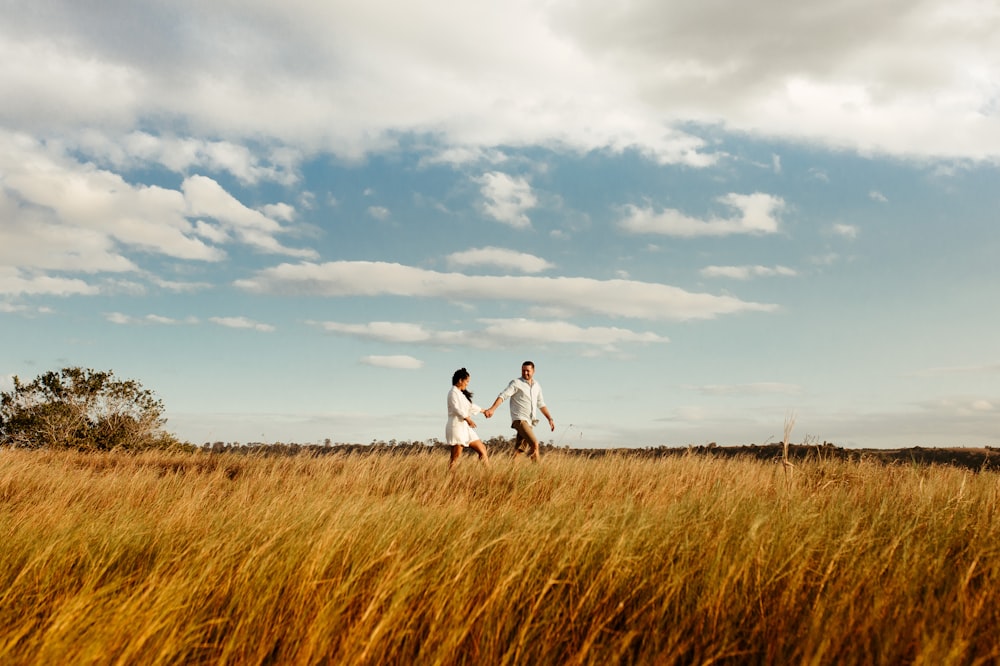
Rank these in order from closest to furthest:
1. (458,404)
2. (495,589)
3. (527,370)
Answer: (495,589), (458,404), (527,370)

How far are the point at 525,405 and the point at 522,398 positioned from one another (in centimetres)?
14

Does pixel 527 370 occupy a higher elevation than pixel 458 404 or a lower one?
higher

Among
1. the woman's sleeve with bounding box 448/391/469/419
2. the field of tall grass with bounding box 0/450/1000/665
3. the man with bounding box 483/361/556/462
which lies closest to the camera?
the field of tall grass with bounding box 0/450/1000/665

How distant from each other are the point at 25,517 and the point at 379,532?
390 centimetres

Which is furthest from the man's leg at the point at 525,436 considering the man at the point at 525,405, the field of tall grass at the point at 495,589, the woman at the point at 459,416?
the field of tall grass at the point at 495,589

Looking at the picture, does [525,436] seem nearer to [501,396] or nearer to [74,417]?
[501,396]

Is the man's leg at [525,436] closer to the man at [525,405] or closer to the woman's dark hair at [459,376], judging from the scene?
the man at [525,405]

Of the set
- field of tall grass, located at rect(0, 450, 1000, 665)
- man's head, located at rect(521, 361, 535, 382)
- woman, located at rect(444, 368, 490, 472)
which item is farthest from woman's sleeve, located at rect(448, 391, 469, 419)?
field of tall grass, located at rect(0, 450, 1000, 665)

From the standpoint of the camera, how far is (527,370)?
42.0 feet

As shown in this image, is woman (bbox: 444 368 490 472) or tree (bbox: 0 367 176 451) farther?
tree (bbox: 0 367 176 451)

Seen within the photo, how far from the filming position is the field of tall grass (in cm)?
332

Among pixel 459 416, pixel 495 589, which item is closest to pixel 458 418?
pixel 459 416

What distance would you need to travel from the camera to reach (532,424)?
13.2 m

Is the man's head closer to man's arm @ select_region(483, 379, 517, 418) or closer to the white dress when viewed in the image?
man's arm @ select_region(483, 379, 517, 418)
